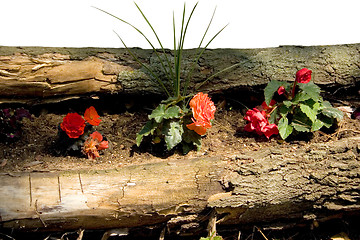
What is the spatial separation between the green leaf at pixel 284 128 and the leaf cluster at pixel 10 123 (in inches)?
74.9

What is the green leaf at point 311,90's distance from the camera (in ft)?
11.7

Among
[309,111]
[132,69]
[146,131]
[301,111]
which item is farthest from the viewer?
[132,69]

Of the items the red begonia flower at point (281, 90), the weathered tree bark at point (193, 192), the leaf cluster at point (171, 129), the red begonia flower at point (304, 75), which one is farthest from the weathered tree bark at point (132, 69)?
the weathered tree bark at point (193, 192)

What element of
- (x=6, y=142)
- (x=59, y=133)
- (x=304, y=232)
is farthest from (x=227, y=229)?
(x=6, y=142)

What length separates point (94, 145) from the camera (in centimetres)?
352

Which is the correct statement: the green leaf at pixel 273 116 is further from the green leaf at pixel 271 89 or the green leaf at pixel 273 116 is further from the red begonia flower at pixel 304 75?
the red begonia flower at pixel 304 75

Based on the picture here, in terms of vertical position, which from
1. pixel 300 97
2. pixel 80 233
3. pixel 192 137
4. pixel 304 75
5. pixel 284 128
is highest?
pixel 304 75

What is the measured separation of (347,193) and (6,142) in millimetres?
2475

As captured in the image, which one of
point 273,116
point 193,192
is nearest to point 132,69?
point 273,116

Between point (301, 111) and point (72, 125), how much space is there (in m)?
1.68

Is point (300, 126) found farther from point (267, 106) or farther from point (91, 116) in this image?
point (91, 116)

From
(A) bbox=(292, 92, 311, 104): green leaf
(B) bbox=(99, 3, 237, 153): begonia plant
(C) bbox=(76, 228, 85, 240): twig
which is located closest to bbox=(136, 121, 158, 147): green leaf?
(B) bbox=(99, 3, 237, 153): begonia plant

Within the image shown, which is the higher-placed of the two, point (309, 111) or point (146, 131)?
point (309, 111)

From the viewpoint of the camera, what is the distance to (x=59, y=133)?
11.7 feet
